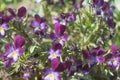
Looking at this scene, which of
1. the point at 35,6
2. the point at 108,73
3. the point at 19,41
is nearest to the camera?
the point at 19,41

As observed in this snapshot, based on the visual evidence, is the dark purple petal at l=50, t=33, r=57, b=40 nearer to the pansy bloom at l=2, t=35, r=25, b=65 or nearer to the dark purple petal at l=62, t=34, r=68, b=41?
the dark purple petal at l=62, t=34, r=68, b=41

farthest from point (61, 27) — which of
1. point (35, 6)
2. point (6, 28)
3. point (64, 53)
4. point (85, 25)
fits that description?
point (35, 6)

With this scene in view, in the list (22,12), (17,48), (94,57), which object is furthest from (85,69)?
(22,12)

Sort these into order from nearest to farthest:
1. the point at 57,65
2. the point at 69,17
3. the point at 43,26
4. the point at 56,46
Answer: the point at 57,65 < the point at 56,46 < the point at 43,26 < the point at 69,17

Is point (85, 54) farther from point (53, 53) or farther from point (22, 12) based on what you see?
point (22, 12)

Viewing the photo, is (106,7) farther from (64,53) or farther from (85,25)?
(64,53)

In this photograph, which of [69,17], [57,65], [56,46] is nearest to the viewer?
[57,65]

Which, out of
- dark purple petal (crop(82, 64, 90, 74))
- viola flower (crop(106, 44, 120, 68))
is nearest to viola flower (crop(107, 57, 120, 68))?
viola flower (crop(106, 44, 120, 68))

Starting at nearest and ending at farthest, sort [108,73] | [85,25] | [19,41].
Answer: [19,41] → [108,73] → [85,25]

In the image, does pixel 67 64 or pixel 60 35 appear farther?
pixel 60 35

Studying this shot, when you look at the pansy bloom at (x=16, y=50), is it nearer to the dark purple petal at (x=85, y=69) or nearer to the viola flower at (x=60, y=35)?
the viola flower at (x=60, y=35)

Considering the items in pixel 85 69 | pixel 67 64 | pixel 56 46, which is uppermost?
pixel 56 46
